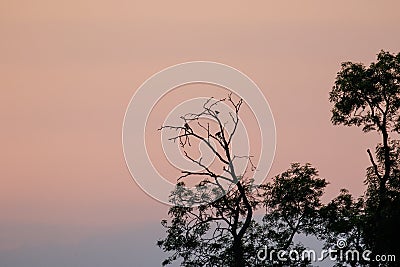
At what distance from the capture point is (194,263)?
50156 millimetres

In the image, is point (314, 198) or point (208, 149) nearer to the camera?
point (208, 149)

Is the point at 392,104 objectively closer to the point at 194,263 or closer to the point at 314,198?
the point at 314,198

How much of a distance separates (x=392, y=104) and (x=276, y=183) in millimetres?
6549

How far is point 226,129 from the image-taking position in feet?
160

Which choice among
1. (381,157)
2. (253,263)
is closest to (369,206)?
(381,157)

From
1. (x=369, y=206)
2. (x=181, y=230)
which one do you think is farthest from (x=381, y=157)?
(x=181, y=230)

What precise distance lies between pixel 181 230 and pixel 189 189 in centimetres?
190

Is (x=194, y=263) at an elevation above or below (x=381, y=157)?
below

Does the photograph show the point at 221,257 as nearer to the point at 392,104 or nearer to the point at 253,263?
the point at 253,263

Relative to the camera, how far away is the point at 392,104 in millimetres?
49406

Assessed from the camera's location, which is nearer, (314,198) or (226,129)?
(226,129)

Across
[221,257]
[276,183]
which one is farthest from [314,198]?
[221,257]

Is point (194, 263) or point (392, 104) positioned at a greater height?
point (392, 104)

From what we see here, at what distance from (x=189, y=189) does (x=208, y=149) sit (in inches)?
116
